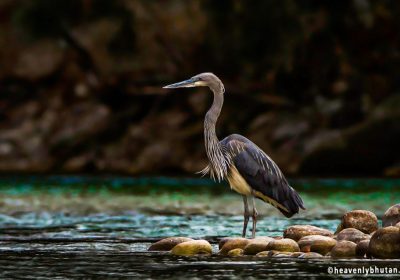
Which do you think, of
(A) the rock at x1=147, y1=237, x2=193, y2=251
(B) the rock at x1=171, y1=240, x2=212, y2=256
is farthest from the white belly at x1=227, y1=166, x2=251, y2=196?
(B) the rock at x1=171, y1=240, x2=212, y2=256

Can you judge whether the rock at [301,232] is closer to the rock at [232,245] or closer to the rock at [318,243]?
the rock at [318,243]

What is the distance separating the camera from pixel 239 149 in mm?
13961

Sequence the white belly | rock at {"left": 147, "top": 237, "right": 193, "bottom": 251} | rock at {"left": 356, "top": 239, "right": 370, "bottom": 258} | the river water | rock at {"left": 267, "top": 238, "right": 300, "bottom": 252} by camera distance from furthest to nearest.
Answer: the white belly, rock at {"left": 147, "top": 237, "right": 193, "bottom": 251}, rock at {"left": 267, "top": 238, "right": 300, "bottom": 252}, rock at {"left": 356, "top": 239, "right": 370, "bottom": 258}, the river water

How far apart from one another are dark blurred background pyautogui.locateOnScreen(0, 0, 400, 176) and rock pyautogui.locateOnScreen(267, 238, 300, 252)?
20.8m

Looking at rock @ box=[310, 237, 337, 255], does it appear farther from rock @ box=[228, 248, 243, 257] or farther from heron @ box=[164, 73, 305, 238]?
heron @ box=[164, 73, 305, 238]

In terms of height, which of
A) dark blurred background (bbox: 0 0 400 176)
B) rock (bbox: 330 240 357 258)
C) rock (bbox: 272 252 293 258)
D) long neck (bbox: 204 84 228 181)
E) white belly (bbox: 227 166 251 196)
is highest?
dark blurred background (bbox: 0 0 400 176)

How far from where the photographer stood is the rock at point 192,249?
42.1 feet

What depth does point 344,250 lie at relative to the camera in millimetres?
12211

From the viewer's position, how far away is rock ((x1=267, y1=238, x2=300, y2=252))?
493 inches

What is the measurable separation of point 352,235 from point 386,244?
120 cm

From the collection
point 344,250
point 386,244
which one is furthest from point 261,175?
point 386,244

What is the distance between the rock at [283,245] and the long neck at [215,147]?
1712 millimetres

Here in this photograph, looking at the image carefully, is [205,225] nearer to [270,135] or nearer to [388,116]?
[388,116]

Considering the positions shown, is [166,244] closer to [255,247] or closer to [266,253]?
[255,247]
